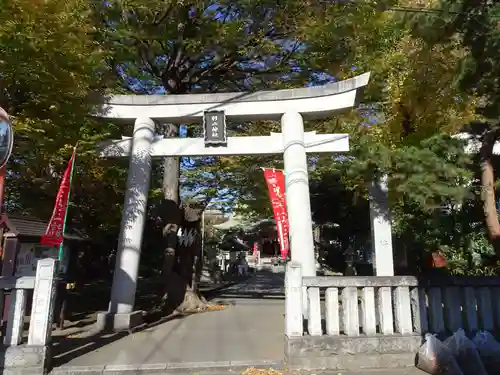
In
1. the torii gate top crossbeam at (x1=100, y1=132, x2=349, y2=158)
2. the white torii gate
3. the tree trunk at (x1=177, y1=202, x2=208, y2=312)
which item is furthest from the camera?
the tree trunk at (x1=177, y1=202, x2=208, y2=312)

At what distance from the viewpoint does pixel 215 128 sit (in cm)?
1019

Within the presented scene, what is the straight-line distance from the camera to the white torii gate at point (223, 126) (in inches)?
393

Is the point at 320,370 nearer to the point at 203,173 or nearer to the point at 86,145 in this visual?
the point at 86,145

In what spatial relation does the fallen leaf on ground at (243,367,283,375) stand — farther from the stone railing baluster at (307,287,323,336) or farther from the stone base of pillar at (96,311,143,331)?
the stone base of pillar at (96,311,143,331)

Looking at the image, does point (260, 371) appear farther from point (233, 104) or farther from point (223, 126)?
point (233, 104)

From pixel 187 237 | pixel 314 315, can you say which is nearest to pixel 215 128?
pixel 187 237

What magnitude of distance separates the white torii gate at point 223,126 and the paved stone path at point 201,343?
2.49 meters

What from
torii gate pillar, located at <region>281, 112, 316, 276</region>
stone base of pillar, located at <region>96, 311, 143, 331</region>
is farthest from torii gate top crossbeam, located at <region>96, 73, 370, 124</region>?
stone base of pillar, located at <region>96, 311, 143, 331</region>

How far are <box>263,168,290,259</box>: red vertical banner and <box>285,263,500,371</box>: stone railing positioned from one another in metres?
3.09

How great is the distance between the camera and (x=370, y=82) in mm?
10695

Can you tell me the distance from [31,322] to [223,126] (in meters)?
6.26

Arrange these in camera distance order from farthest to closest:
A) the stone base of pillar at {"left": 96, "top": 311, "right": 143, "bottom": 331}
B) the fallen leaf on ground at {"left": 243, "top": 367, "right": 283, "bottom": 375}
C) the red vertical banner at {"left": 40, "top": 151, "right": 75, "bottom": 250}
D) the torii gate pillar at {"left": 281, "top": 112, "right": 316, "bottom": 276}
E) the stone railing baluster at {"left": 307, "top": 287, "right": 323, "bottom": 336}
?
the torii gate pillar at {"left": 281, "top": 112, "right": 316, "bottom": 276} → the stone base of pillar at {"left": 96, "top": 311, "right": 143, "bottom": 331} → the red vertical banner at {"left": 40, "top": 151, "right": 75, "bottom": 250} → the stone railing baluster at {"left": 307, "top": 287, "right": 323, "bottom": 336} → the fallen leaf on ground at {"left": 243, "top": 367, "right": 283, "bottom": 375}

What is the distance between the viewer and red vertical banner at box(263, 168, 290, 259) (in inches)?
386

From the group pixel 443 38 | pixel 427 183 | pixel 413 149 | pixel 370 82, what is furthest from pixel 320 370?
pixel 370 82
